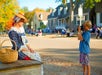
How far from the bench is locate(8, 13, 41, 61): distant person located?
319 mm

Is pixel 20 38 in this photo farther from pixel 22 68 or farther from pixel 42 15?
pixel 42 15

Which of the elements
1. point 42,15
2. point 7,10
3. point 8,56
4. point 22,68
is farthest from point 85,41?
point 42,15

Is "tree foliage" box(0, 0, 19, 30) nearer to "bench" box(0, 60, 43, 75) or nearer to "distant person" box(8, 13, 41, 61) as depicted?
"distant person" box(8, 13, 41, 61)

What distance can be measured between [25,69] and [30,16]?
109 meters

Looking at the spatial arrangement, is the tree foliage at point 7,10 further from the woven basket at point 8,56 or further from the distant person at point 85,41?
the woven basket at point 8,56

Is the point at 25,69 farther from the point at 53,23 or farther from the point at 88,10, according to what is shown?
the point at 53,23

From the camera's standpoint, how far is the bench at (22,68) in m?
6.57

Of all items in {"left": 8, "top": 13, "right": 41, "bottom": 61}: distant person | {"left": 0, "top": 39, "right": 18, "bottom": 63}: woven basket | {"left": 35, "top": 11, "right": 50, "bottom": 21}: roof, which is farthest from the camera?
{"left": 35, "top": 11, "right": 50, "bottom": 21}: roof

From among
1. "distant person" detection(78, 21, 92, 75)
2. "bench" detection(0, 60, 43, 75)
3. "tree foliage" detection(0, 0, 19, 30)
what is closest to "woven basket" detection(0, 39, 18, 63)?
"bench" detection(0, 60, 43, 75)

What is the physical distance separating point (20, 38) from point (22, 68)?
106 cm

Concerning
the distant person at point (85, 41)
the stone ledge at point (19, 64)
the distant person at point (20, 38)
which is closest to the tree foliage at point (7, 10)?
the distant person at point (85, 41)

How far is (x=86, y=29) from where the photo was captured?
9219 mm

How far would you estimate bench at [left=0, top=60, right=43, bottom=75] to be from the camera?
6.57 metres

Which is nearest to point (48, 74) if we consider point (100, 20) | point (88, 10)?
point (100, 20)
